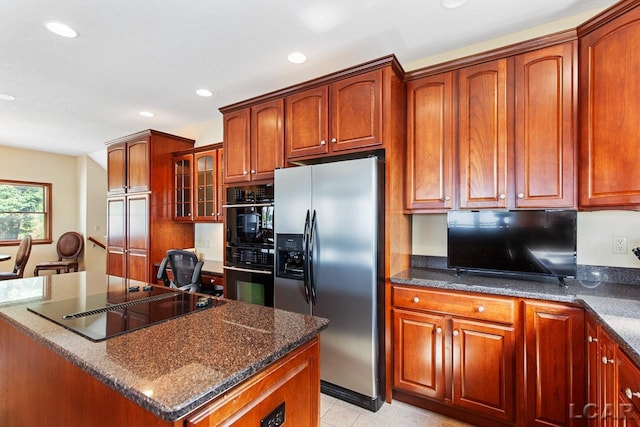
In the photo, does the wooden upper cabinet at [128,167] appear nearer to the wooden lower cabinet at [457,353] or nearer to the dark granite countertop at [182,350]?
the dark granite countertop at [182,350]

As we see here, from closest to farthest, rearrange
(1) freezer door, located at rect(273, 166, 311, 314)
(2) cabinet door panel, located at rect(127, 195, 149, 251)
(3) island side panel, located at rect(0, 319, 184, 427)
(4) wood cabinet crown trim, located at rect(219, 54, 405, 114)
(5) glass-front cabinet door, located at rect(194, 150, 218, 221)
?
1. (3) island side panel, located at rect(0, 319, 184, 427)
2. (4) wood cabinet crown trim, located at rect(219, 54, 405, 114)
3. (1) freezer door, located at rect(273, 166, 311, 314)
4. (5) glass-front cabinet door, located at rect(194, 150, 218, 221)
5. (2) cabinet door panel, located at rect(127, 195, 149, 251)

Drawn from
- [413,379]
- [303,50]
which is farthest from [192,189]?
[413,379]

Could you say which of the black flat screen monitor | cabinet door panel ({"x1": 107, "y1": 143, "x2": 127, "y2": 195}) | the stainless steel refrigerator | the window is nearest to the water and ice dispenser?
the stainless steel refrigerator

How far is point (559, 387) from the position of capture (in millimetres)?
1703

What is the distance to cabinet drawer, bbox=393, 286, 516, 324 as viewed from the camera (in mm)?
1846

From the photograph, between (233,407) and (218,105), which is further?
(218,105)

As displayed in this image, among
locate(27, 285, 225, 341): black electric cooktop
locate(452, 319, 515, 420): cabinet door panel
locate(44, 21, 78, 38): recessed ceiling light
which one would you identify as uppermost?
locate(44, 21, 78, 38): recessed ceiling light

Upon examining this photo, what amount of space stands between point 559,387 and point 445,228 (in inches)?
47.6

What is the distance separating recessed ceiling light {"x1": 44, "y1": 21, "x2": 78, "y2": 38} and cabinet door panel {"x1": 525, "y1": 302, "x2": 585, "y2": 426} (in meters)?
3.52

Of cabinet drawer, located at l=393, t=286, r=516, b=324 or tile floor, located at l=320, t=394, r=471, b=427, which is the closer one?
cabinet drawer, located at l=393, t=286, r=516, b=324

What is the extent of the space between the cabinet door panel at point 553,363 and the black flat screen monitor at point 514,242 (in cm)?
36

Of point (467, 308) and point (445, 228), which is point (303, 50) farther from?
point (467, 308)

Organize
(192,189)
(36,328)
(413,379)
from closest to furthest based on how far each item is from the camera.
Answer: (36,328)
(413,379)
(192,189)

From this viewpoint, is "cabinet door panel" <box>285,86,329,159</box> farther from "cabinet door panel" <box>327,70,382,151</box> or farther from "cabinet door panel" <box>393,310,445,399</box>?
"cabinet door panel" <box>393,310,445,399</box>
